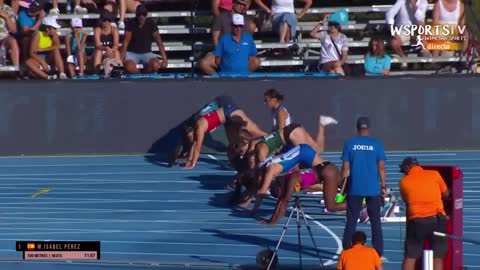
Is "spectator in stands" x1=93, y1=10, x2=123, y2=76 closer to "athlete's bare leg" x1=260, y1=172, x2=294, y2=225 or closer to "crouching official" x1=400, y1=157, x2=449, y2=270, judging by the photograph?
"athlete's bare leg" x1=260, y1=172, x2=294, y2=225

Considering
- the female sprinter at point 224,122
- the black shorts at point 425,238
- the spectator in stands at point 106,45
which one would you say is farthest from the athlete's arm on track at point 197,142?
the black shorts at point 425,238

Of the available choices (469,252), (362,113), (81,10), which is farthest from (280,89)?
(469,252)

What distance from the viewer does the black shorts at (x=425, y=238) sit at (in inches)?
511

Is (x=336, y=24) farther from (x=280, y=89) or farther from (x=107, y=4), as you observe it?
(x=107, y=4)

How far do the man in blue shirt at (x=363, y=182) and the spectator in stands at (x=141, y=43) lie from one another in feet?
29.4

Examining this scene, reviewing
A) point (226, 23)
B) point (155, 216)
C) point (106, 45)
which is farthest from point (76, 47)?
point (155, 216)

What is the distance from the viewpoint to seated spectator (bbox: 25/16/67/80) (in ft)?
73.5

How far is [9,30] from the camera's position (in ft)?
74.4

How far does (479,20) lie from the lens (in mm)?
23234

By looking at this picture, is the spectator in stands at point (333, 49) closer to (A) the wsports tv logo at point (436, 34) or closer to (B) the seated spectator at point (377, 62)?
(B) the seated spectator at point (377, 62)

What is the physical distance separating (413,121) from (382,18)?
326cm

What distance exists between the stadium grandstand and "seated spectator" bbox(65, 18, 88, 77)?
227 mm

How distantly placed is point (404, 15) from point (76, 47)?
238 inches

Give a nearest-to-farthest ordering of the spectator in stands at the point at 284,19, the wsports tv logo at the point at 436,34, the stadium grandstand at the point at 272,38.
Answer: the wsports tv logo at the point at 436,34, the stadium grandstand at the point at 272,38, the spectator in stands at the point at 284,19
